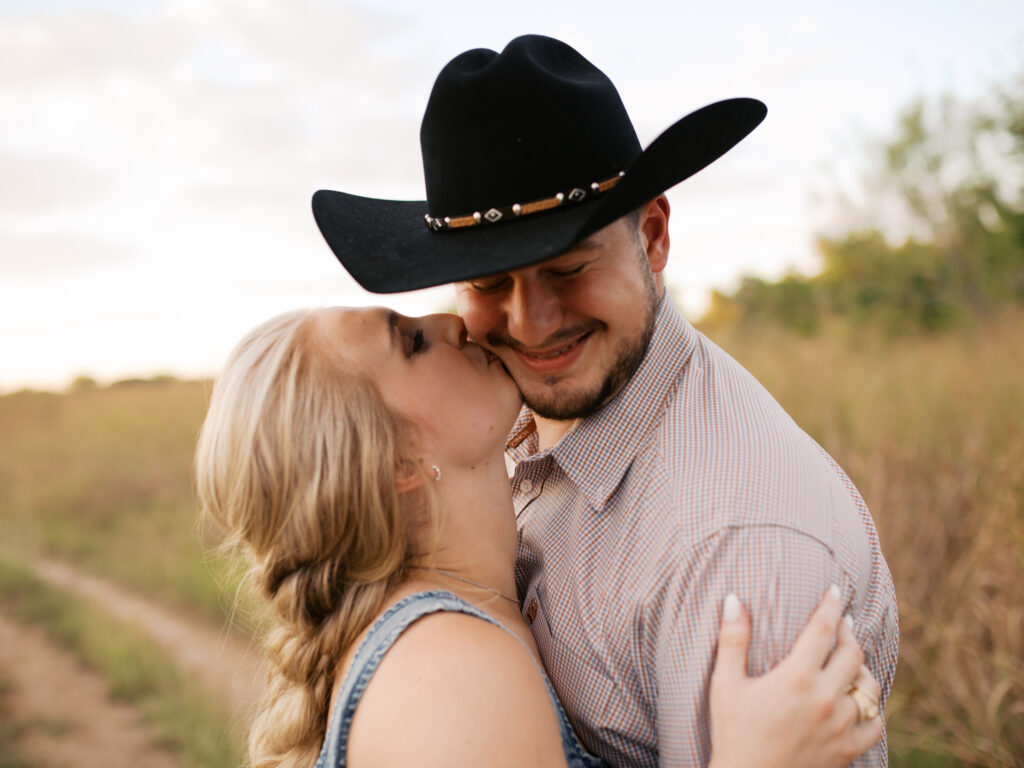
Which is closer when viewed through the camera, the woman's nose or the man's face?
the man's face

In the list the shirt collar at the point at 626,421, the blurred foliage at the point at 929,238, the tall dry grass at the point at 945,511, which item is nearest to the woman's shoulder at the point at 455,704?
the shirt collar at the point at 626,421

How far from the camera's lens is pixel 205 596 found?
7.35m

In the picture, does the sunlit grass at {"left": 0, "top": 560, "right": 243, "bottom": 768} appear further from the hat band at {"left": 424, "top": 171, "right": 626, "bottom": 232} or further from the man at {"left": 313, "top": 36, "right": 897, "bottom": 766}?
the hat band at {"left": 424, "top": 171, "right": 626, "bottom": 232}

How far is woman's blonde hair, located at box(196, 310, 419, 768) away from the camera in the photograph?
6.48 ft

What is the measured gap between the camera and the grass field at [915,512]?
3.80 m

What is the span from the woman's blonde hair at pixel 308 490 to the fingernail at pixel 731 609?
2.70 ft

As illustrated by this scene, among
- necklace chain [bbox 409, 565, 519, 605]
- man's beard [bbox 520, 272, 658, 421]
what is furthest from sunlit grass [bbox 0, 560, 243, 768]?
man's beard [bbox 520, 272, 658, 421]

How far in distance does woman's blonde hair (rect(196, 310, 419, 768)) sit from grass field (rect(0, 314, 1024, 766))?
1.28ft

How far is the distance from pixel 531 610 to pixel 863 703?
0.83 meters

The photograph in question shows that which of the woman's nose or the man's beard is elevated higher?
→ the woman's nose

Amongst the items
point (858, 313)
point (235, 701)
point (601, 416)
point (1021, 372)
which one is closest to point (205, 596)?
point (235, 701)

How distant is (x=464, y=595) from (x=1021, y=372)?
16.7 feet

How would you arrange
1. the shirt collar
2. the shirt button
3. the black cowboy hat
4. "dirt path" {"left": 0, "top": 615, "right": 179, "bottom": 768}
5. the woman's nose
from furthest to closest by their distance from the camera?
"dirt path" {"left": 0, "top": 615, "right": 179, "bottom": 768}
the woman's nose
the shirt button
the shirt collar
the black cowboy hat

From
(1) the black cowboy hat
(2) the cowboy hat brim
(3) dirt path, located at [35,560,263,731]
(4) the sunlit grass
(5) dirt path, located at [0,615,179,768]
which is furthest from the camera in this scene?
(3) dirt path, located at [35,560,263,731]
